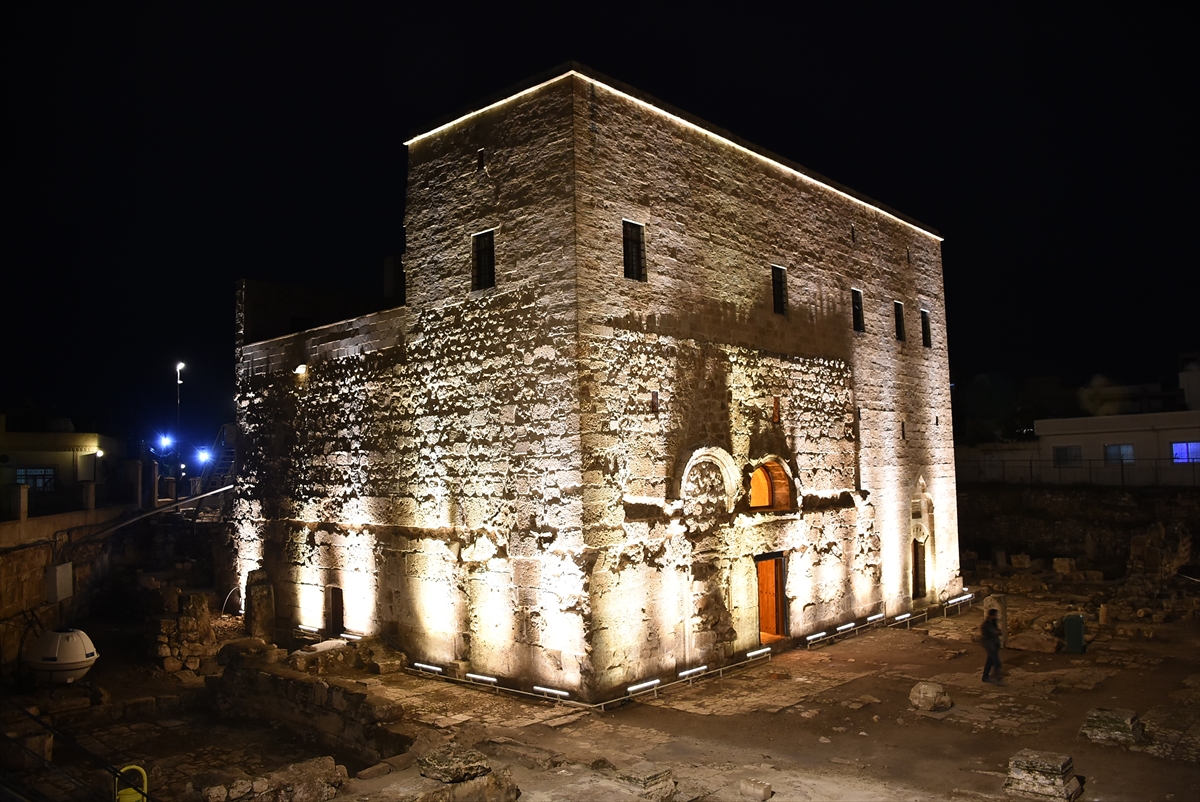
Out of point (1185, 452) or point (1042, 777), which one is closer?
point (1042, 777)

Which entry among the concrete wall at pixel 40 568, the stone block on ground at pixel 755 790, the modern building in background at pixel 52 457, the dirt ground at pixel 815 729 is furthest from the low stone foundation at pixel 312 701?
the modern building in background at pixel 52 457

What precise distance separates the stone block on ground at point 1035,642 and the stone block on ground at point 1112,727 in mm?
5263

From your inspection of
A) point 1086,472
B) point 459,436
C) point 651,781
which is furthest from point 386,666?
point 1086,472

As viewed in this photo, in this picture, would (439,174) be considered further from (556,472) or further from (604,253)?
(556,472)

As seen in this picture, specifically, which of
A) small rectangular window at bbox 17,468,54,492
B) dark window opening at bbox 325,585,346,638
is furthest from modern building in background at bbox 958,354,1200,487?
small rectangular window at bbox 17,468,54,492

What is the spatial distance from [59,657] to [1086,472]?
1360 inches

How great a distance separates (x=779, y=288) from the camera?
55.3 feet

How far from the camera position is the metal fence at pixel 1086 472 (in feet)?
99.2

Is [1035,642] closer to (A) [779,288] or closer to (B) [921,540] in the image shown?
(B) [921,540]

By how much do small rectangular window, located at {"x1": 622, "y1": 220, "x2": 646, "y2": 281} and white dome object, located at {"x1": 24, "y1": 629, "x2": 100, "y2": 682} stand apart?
454 inches

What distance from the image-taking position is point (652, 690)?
41.2 ft

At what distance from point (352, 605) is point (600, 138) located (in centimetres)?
1004

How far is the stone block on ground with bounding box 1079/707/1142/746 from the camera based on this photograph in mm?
9727

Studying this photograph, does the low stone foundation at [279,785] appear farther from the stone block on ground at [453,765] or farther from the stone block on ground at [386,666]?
the stone block on ground at [386,666]
